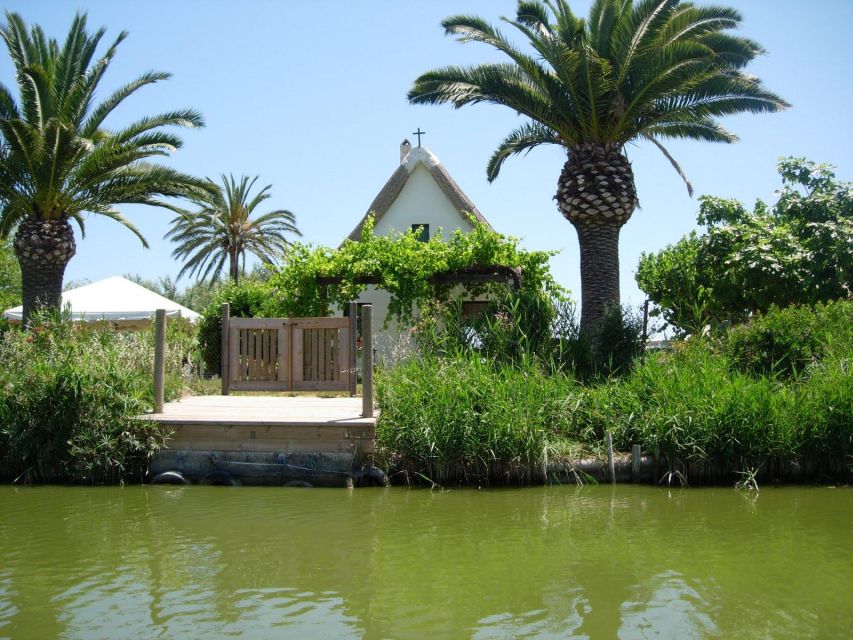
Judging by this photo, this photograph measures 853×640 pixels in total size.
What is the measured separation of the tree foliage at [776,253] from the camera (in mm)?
15578

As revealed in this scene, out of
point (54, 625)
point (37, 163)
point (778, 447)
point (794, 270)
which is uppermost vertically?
point (37, 163)

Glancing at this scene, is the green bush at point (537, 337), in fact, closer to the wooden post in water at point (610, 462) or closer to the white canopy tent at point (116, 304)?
the wooden post in water at point (610, 462)

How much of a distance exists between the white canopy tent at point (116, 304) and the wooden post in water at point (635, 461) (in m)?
14.7

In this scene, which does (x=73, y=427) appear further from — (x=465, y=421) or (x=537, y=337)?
(x=537, y=337)

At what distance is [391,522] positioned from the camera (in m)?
8.24

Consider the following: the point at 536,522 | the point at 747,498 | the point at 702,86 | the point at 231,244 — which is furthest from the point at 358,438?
the point at 231,244

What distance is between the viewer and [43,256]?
1731cm

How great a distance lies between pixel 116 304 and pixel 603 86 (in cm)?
1462

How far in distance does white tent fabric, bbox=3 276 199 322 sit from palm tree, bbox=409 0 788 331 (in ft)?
34.9

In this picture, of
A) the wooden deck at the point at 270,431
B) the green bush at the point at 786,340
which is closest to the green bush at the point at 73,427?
the wooden deck at the point at 270,431

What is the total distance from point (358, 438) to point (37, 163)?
422 inches

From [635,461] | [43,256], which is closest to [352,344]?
[635,461]

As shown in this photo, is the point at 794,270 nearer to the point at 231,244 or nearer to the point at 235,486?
the point at 235,486

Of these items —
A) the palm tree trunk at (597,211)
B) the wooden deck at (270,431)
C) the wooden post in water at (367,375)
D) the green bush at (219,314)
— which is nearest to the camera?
the wooden deck at (270,431)
